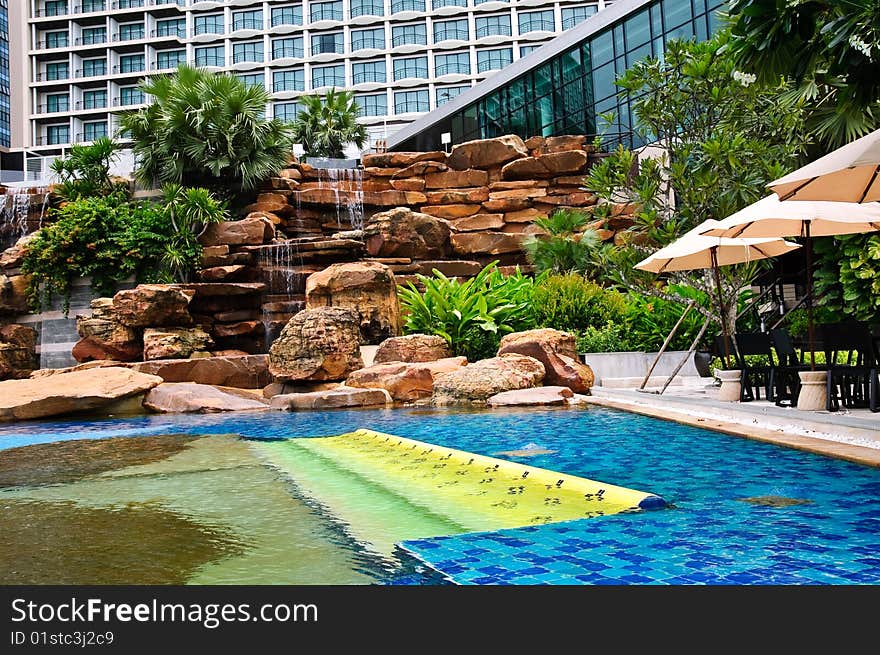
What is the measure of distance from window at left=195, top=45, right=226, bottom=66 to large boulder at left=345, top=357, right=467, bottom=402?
5509 centimetres

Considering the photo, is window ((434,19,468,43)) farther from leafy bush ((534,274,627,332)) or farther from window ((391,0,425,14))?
leafy bush ((534,274,627,332))

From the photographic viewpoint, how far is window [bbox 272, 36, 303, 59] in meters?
59.9

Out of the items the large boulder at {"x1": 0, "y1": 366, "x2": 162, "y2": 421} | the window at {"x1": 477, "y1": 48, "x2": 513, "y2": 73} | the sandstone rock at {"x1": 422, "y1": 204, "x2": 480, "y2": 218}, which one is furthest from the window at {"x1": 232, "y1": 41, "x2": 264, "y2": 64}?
the large boulder at {"x1": 0, "y1": 366, "x2": 162, "y2": 421}

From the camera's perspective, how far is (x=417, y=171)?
25969 millimetres

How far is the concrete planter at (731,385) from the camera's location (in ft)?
27.2

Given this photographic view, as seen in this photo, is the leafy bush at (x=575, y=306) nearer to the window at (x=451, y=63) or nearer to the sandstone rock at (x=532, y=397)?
the sandstone rock at (x=532, y=397)

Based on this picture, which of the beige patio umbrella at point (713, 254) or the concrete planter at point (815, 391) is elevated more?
the beige patio umbrella at point (713, 254)

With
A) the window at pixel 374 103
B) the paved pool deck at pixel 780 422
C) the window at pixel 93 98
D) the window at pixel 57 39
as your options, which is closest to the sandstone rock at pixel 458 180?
the paved pool deck at pixel 780 422

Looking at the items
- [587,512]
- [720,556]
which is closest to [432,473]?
[587,512]

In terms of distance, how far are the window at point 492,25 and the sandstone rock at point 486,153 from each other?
3607 centimetres

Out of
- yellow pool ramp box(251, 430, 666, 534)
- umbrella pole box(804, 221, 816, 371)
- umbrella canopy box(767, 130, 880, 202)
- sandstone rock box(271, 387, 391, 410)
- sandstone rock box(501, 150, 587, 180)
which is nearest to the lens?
yellow pool ramp box(251, 430, 666, 534)

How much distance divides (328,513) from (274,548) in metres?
0.85

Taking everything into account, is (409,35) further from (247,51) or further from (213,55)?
(213,55)
